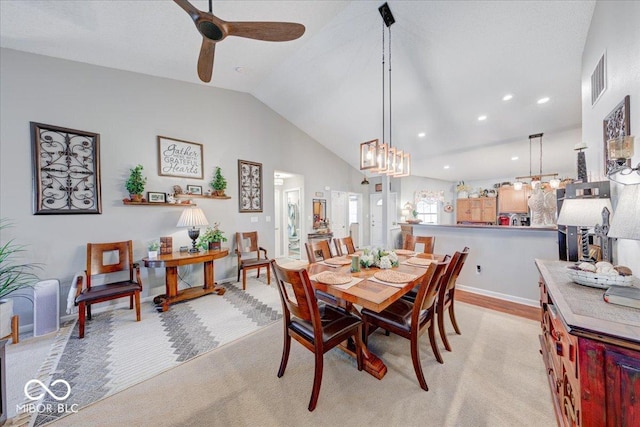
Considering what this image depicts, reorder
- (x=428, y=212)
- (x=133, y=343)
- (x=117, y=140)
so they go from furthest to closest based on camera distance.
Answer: (x=428, y=212) < (x=117, y=140) < (x=133, y=343)

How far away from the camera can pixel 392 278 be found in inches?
73.7

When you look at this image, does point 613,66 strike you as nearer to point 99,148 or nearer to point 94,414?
point 94,414

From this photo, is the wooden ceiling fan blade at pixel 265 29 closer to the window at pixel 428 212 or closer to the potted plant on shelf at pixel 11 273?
the potted plant on shelf at pixel 11 273

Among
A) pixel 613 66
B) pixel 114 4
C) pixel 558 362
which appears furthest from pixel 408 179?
pixel 114 4

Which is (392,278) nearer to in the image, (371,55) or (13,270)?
(371,55)

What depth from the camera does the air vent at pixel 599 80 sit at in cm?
197

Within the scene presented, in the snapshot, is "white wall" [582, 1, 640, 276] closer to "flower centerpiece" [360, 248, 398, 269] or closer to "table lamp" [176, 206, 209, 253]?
"flower centerpiece" [360, 248, 398, 269]

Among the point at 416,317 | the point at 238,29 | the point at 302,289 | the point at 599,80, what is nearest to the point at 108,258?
the point at 302,289

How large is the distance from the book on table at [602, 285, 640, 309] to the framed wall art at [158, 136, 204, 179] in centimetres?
455

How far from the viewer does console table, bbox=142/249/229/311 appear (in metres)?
2.97

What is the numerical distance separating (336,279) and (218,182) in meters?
3.05

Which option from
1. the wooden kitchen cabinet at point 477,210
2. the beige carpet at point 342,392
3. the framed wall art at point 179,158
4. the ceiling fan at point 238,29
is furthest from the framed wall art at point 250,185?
the wooden kitchen cabinet at point 477,210

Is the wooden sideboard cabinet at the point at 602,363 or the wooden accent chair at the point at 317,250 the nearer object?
the wooden sideboard cabinet at the point at 602,363

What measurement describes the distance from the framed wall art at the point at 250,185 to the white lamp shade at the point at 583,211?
434 cm
